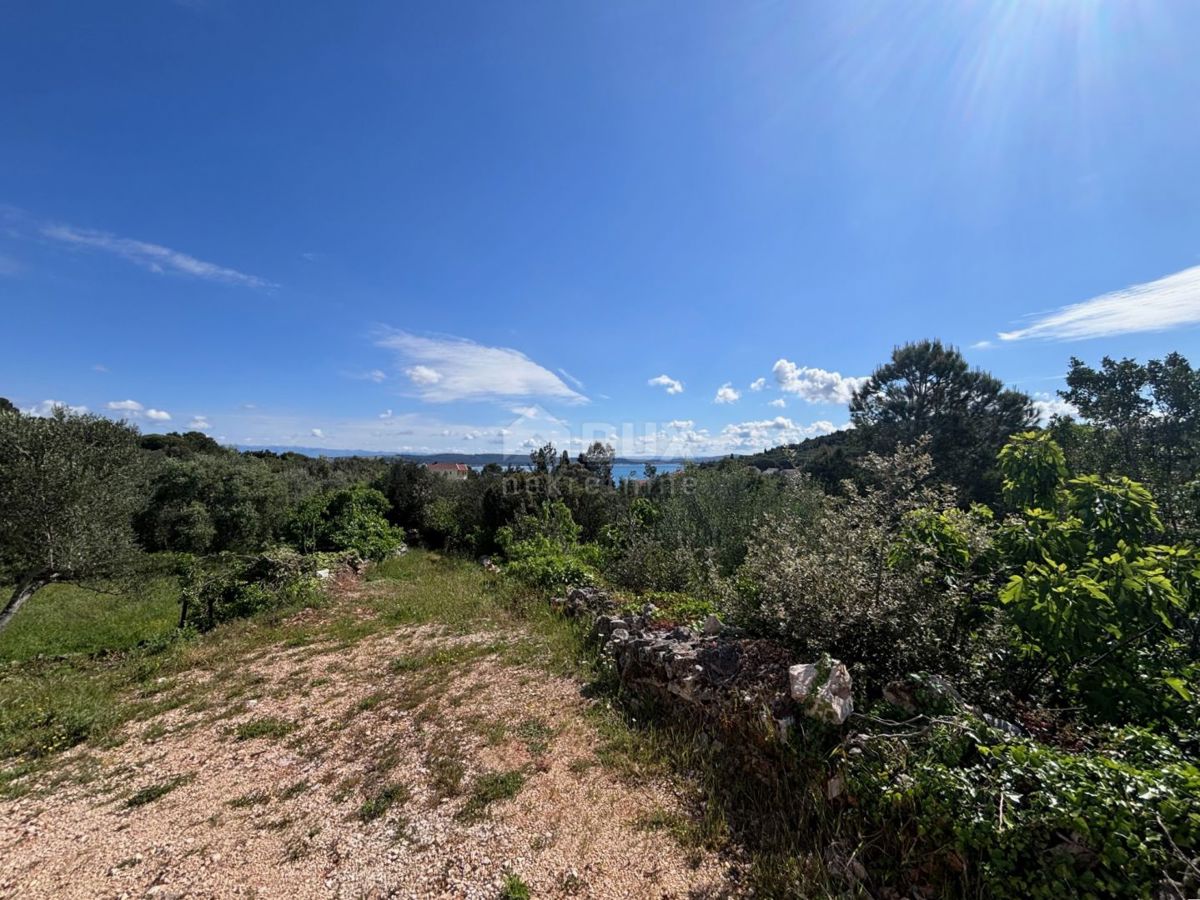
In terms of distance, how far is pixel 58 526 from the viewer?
688 centimetres

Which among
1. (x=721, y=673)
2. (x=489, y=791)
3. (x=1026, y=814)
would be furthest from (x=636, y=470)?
(x=1026, y=814)

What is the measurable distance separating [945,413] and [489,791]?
1935 cm

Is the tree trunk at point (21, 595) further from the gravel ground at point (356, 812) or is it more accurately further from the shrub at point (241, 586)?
the gravel ground at point (356, 812)

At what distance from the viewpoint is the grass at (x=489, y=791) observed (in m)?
2.97

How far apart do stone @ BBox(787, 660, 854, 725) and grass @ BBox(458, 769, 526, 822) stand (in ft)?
6.95

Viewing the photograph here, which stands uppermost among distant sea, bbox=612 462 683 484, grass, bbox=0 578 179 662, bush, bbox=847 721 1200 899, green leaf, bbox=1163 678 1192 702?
distant sea, bbox=612 462 683 484

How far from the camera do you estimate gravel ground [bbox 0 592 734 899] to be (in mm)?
2484

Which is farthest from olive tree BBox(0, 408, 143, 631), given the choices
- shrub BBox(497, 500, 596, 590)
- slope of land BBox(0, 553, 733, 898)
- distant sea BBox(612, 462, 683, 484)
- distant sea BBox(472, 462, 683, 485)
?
distant sea BBox(612, 462, 683, 484)

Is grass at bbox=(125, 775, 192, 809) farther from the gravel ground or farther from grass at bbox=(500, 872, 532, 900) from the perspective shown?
grass at bbox=(500, 872, 532, 900)

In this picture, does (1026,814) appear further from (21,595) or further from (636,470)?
(636,470)

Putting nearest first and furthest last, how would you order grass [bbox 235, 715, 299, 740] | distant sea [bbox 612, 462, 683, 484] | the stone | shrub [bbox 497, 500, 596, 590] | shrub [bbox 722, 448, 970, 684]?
the stone
shrub [bbox 722, 448, 970, 684]
grass [bbox 235, 715, 299, 740]
shrub [bbox 497, 500, 596, 590]
distant sea [bbox 612, 462, 683, 484]

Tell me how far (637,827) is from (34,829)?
408 cm

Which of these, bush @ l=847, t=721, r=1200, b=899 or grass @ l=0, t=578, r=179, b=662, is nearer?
bush @ l=847, t=721, r=1200, b=899

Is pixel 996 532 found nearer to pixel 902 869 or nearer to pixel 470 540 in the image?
pixel 902 869
